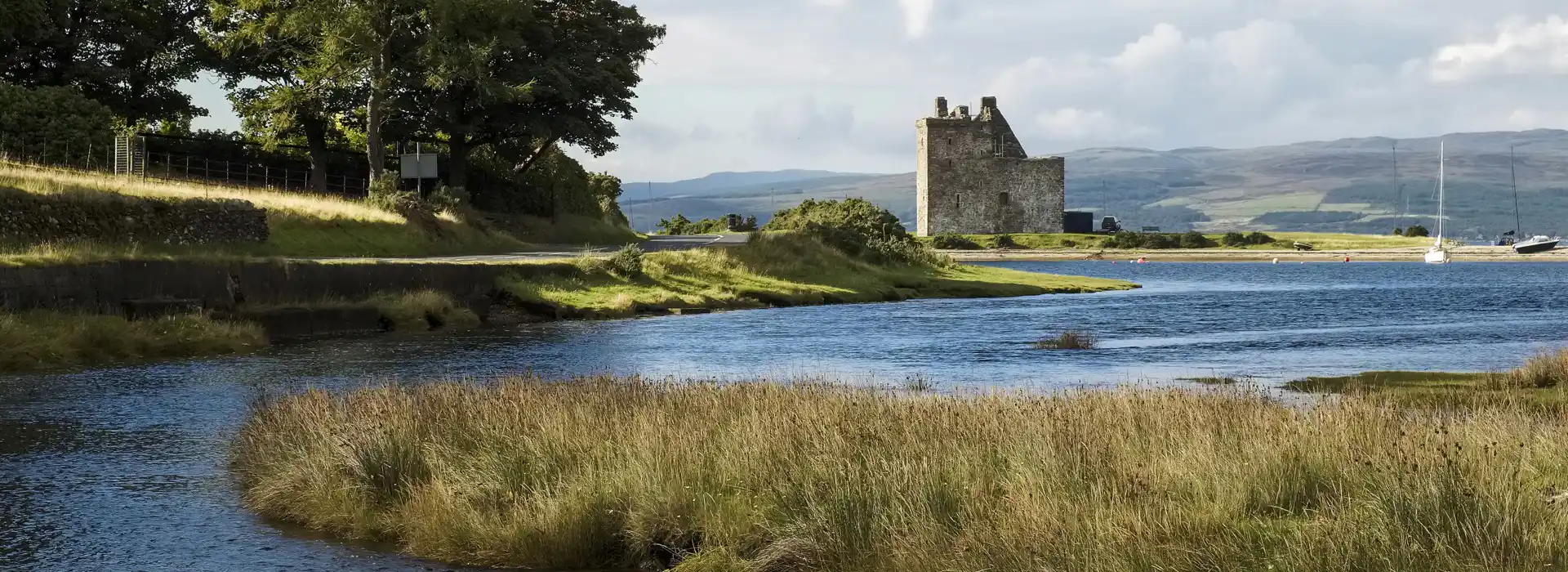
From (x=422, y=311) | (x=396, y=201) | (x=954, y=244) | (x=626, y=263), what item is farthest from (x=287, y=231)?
(x=954, y=244)

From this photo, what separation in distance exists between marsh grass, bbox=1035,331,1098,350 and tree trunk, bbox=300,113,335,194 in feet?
136

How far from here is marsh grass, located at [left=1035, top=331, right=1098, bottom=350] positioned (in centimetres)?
3084

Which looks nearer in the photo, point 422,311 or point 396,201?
point 422,311

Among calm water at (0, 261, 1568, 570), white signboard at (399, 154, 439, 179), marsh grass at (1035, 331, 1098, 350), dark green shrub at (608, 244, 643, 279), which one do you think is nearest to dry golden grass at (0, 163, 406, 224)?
white signboard at (399, 154, 439, 179)

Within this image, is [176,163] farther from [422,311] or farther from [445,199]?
[422,311]

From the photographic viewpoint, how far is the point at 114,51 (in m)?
63.5

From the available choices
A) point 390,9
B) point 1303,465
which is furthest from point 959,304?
point 1303,465

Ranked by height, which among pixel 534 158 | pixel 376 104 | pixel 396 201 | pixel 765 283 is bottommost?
pixel 765 283

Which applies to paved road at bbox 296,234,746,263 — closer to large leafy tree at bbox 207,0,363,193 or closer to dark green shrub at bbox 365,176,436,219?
dark green shrub at bbox 365,176,436,219

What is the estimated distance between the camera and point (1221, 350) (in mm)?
30891

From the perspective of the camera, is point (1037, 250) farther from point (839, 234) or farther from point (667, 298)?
point (667, 298)

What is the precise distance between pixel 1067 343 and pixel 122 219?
77.7 feet

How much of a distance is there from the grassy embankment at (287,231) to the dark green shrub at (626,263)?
6.41m

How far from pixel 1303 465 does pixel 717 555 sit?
467 cm
